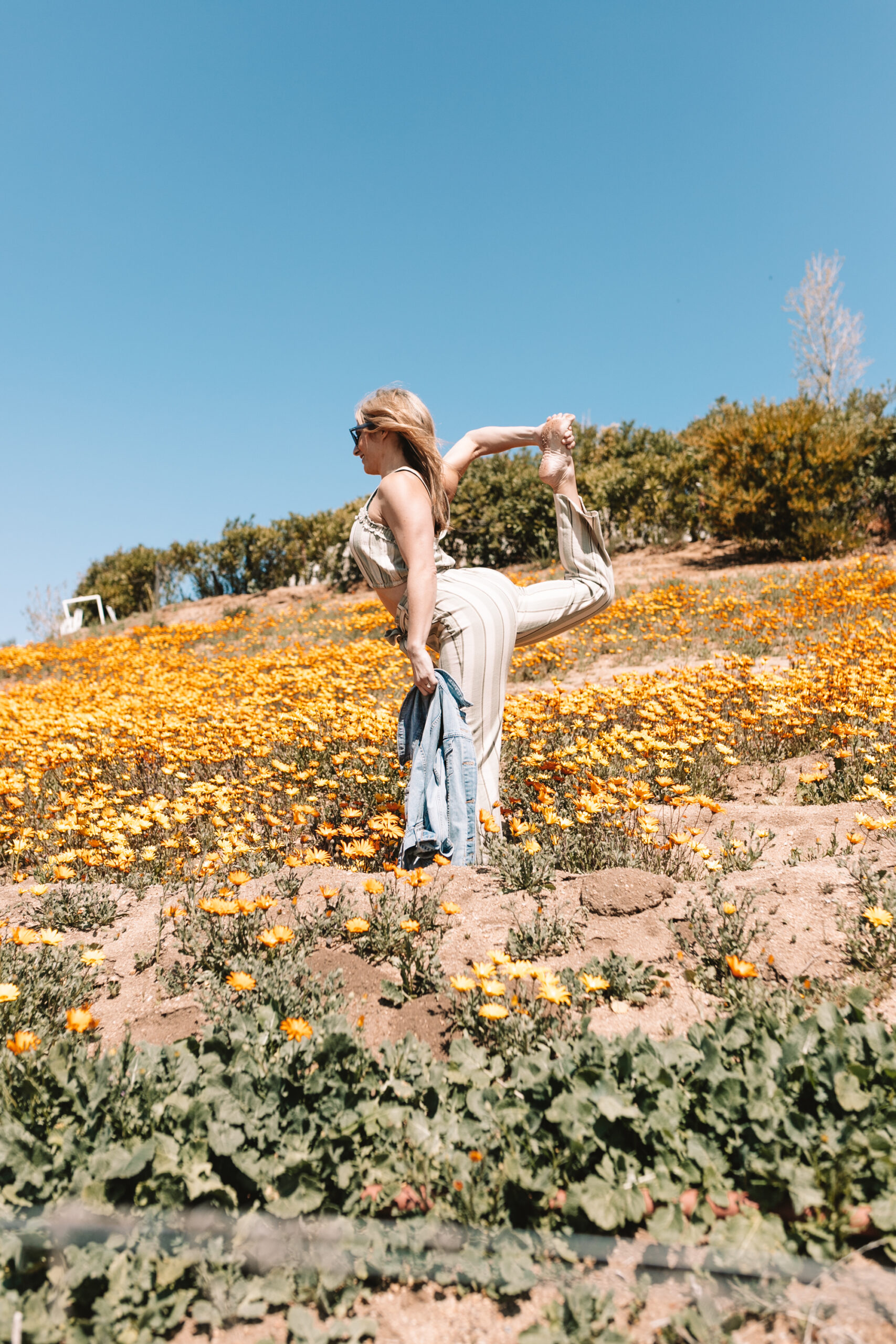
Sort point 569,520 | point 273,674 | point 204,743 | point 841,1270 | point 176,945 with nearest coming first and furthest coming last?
1. point 841,1270
2. point 176,945
3. point 569,520
4. point 204,743
5. point 273,674

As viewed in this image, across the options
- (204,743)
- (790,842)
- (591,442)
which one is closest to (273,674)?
(204,743)

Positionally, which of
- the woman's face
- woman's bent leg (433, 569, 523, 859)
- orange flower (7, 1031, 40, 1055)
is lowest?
orange flower (7, 1031, 40, 1055)

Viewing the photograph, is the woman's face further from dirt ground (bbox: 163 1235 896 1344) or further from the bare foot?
dirt ground (bbox: 163 1235 896 1344)

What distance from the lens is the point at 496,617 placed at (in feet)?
11.3

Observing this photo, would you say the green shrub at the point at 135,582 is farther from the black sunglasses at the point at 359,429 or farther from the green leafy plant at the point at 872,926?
the green leafy plant at the point at 872,926

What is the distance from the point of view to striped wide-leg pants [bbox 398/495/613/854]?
134 inches

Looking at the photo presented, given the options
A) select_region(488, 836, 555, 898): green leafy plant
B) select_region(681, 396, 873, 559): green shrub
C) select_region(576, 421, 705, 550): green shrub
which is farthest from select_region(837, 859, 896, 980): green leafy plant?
select_region(576, 421, 705, 550): green shrub

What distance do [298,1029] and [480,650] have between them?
186cm

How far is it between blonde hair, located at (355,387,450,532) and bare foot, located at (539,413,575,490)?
523 mm

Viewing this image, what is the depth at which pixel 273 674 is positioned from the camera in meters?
7.79

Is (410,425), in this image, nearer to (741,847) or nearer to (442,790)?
(442,790)

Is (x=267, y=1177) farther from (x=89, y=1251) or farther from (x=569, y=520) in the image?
(x=569, y=520)

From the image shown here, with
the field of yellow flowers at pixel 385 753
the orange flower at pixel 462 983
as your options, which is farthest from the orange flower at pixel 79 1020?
the field of yellow flowers at pixel 385 753

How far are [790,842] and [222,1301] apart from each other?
2.80 metres
